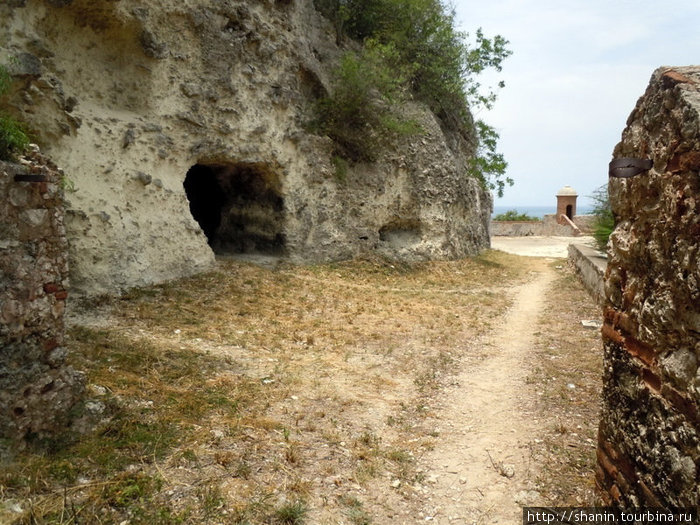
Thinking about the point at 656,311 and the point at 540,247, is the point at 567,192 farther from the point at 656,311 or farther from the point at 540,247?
the point at 656,311

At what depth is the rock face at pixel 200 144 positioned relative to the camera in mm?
8141

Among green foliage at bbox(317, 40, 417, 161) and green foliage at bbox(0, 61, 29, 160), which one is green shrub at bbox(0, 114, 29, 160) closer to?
green foliage at bbox(0, 61, 29, 160)

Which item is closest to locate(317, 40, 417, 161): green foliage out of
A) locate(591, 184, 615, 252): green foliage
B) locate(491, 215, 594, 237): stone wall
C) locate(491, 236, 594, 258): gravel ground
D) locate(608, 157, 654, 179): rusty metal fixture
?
locate(591, 184, 615, 252): green foliage

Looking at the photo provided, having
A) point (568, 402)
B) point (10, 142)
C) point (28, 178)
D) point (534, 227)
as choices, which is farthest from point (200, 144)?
point (534, 227)

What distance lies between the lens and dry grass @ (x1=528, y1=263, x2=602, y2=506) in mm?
3795

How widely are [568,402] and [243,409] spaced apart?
3227mm

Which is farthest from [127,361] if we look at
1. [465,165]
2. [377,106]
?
[465,165]

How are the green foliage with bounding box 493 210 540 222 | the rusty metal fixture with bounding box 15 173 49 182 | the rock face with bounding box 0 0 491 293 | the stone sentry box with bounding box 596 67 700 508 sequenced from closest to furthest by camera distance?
the stone sentry box with bounding box 596 67 700 508
the rusty metal fixture with bounding box 15 173 49 182
the rock face with bounding box 0 0 491 293
the green foliage with bounding box 493 210 540 222

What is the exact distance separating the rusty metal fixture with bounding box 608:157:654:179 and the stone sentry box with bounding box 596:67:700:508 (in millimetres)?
34

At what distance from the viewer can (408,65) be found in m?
15.1

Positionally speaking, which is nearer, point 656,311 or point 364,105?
point 656,311

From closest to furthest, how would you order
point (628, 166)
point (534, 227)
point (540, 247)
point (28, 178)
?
point (628, 166) → point (28, 178) → point (540, 247) → point (534, 227)

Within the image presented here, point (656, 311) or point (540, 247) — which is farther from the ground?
point (656, 311)

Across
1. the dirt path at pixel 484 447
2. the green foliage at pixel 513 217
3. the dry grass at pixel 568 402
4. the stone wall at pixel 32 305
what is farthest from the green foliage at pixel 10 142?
the green foliage at pixel 513 217
